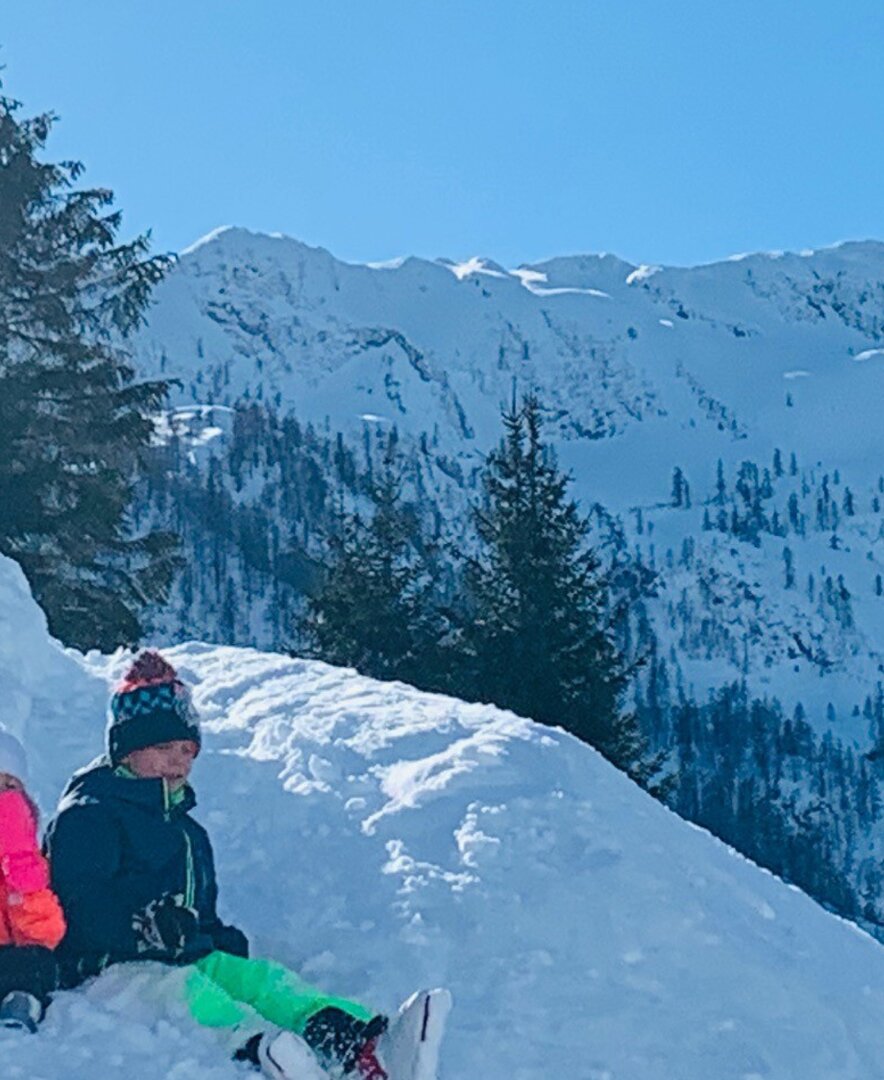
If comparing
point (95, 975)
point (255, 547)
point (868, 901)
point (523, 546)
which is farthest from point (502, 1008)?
point (255, 547)

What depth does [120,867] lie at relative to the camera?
17.6 feet

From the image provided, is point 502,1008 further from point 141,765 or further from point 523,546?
point 523,546

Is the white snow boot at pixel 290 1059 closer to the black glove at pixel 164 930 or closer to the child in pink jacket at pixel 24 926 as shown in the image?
the black glove at pixel 164 930

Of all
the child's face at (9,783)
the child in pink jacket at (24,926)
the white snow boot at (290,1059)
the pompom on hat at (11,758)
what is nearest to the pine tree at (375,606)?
the pompom on hat at (11,758)

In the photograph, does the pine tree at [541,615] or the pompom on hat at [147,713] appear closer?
the pompom on hat at [147,713]

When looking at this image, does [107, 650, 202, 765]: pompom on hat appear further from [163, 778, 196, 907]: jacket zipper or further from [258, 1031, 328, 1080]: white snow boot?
[258, 1031, 328, 1080]: white snow boot

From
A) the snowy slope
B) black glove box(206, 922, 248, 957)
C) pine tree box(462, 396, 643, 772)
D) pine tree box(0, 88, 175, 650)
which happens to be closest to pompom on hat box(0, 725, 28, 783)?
the snowy slope

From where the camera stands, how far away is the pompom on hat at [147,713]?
18.5 feet

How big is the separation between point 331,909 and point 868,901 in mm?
144637

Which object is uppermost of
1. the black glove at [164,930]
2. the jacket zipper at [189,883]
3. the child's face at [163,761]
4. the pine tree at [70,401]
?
the pine tree at [70,401]

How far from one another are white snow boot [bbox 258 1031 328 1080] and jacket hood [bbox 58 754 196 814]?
119 centimetres

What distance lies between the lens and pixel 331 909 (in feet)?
22.6

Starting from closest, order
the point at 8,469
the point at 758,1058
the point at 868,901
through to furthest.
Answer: the point at 758,1058, the point at 8,469, the point at 868,901

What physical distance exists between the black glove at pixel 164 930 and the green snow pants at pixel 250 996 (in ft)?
0.35
